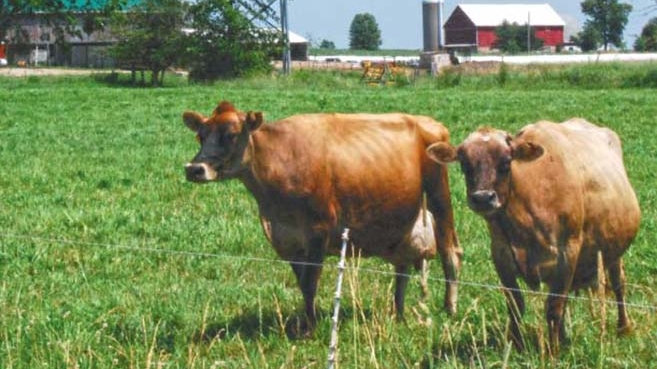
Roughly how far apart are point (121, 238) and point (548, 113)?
18.8 m

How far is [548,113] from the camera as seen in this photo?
93.9 feet

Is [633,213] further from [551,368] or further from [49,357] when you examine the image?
[49,357]

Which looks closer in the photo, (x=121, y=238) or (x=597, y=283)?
(x=597, y=283)

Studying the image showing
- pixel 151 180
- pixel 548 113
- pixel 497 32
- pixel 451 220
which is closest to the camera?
pixel 451 220

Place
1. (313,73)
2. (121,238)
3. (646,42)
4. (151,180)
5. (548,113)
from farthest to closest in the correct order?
(646,42) < (313,73) < (548,113) < (151,180) < (121,238)

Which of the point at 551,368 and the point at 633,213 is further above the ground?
the point at 633,213

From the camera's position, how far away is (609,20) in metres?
139

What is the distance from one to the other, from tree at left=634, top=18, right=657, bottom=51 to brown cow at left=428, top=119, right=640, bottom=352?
358ft

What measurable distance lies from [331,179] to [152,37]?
197 feet

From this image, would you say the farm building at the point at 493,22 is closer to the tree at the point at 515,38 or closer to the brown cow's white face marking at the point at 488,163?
the tree at the point at 515,38

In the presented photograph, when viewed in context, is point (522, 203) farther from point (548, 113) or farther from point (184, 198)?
point (548, 113)

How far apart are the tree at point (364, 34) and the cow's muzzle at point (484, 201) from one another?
6739 inches

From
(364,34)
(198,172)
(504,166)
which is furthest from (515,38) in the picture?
(504,166)

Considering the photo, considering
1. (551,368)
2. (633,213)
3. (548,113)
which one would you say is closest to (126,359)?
(551,368)
